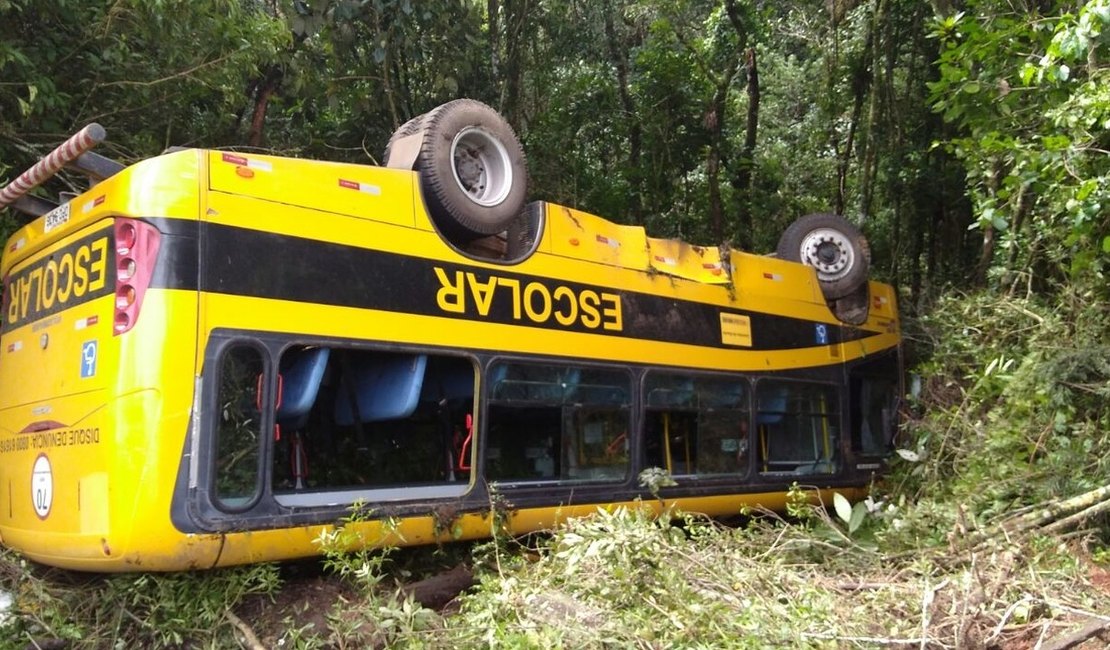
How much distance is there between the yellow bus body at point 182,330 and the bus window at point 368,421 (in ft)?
0.83

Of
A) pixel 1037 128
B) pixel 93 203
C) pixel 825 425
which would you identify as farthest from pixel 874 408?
pixel 93 203

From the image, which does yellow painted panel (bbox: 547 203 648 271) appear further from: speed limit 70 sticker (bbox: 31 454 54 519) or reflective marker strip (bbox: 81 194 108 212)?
speed limit 70 sticker (bbox: 31 454 54 519)

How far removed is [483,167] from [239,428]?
2.12 m

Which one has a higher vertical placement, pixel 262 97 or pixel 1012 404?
pixel 262 97

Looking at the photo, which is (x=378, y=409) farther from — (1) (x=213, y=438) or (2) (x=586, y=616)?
(2) (x=586, y=616)

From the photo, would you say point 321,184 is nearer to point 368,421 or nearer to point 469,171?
point 469,171

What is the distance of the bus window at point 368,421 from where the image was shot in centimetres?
407

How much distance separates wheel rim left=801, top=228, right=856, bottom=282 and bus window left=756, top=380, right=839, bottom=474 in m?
1.09

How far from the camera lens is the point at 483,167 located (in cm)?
498

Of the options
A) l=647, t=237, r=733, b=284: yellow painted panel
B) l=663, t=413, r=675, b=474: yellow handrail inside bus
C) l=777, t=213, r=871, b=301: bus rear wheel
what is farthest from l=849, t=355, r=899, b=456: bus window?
l=663, t=413, r=675, b=474: yellow handrail inside bus

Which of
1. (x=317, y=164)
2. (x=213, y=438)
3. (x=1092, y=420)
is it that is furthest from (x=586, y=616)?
(x=1092, y=420)

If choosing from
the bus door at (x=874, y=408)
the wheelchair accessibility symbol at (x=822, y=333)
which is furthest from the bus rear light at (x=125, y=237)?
the bus door at (x=874, y=408)

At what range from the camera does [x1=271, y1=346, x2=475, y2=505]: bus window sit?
4.07m

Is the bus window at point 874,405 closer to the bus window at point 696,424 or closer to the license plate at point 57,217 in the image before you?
the bus window at point 696,424
